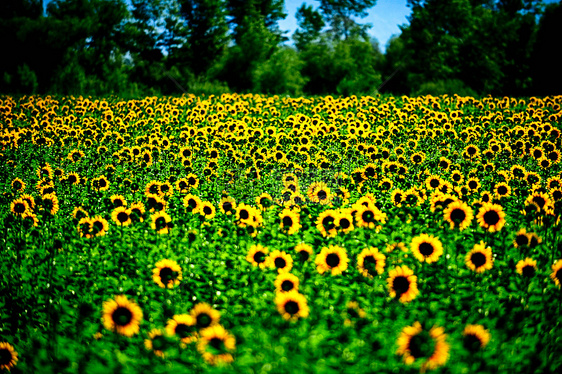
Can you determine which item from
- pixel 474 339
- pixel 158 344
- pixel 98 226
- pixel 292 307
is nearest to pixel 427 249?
pixel 474 339

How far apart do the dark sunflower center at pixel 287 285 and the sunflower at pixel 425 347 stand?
870mm

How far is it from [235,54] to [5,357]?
32.8 metres

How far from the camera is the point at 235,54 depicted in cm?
3306

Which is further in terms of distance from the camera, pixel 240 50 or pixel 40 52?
pixel 240 50

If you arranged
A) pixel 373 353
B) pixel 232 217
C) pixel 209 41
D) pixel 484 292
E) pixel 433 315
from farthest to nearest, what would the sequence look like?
pixel 209 41 < pixel 232 217 < pixel 484 292 < pixel 433 315 < pixel 373 353

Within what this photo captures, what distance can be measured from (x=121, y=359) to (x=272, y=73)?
29142 mm

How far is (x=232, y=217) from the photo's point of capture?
527 centimetres

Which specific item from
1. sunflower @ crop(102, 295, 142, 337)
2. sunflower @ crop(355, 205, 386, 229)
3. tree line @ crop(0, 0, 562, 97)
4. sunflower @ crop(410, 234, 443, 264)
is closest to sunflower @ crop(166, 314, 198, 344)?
sunflower @ crop(102, 295, 142, 337)

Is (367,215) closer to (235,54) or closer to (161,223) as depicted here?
(161,223)

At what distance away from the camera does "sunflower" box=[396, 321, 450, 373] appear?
7.43 ft

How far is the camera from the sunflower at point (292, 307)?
2709 mm

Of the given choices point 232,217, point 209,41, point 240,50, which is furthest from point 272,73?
point 232,217

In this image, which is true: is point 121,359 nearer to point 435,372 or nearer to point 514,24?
point 435,372

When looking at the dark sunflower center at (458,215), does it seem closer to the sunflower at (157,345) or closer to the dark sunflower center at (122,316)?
the sunflower at (157,345)
